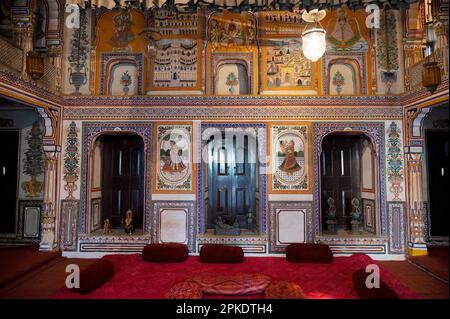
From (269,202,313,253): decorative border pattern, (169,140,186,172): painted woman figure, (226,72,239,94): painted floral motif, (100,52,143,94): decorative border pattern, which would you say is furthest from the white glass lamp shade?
(100,52,143,94): decorative border pattern

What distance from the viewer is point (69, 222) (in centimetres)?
822

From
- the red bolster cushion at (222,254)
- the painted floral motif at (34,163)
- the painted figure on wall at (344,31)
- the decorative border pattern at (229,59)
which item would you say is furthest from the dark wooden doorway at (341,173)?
the painted floral motif at (34,163)

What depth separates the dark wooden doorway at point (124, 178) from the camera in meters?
9.48

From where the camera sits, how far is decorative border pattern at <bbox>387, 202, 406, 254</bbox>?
798cm

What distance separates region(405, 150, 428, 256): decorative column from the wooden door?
1.53m

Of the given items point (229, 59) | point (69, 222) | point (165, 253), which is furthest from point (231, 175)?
point (69, 222)

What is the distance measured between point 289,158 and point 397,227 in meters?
3.21

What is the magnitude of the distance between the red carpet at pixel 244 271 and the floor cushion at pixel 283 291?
498 mm

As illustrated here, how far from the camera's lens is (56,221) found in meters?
8.14

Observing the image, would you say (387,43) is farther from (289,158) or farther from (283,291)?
(283,291)

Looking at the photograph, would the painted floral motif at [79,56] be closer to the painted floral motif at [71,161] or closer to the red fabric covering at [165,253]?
the painted floral motif at [71,161]

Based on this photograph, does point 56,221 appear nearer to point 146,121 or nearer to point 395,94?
point 146,121
